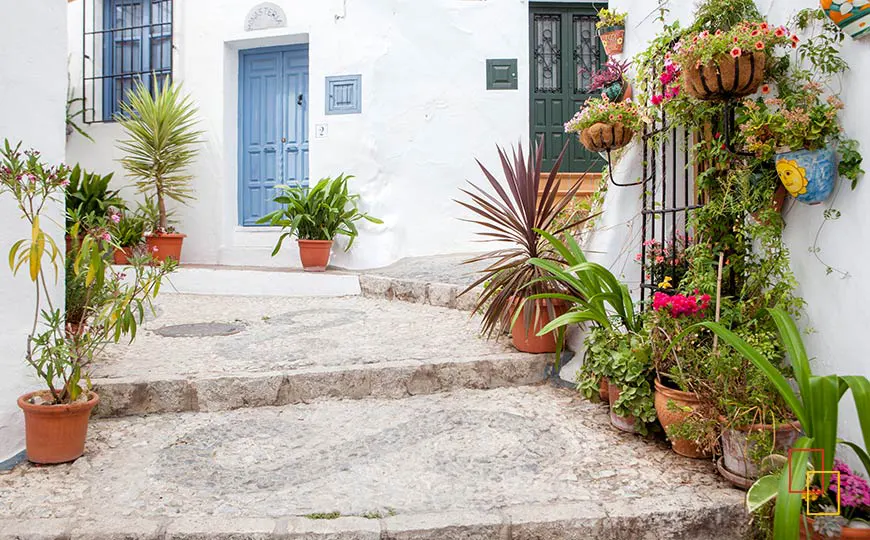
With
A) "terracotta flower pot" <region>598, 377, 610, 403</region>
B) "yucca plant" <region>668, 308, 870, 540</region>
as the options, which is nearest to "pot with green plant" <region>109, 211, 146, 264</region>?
"terracotta flower pot" <region>598, 377, 610, 403</region>

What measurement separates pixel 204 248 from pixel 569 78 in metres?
4.26

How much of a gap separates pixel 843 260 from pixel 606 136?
1.30m

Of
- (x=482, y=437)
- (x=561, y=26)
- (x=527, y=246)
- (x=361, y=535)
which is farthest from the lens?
(x=561, y=26)

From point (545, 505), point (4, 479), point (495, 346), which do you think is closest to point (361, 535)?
point (545, 505)

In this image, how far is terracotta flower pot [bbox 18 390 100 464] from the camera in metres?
2.42

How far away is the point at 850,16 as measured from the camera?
6.59ft

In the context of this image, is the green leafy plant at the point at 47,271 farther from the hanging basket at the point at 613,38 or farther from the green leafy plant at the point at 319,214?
the green leafy plant at the point at 319,214

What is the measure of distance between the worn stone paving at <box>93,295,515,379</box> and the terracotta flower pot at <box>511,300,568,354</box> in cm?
13

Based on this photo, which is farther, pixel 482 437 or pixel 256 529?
pixel 482 437

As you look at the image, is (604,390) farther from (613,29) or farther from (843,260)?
(613,29)

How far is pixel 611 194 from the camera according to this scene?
3604 millimetres

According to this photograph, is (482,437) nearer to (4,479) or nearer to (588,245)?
(588,245)

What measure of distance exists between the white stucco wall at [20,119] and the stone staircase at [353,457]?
31 centimetres

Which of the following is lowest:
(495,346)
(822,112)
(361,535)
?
(361,535)
